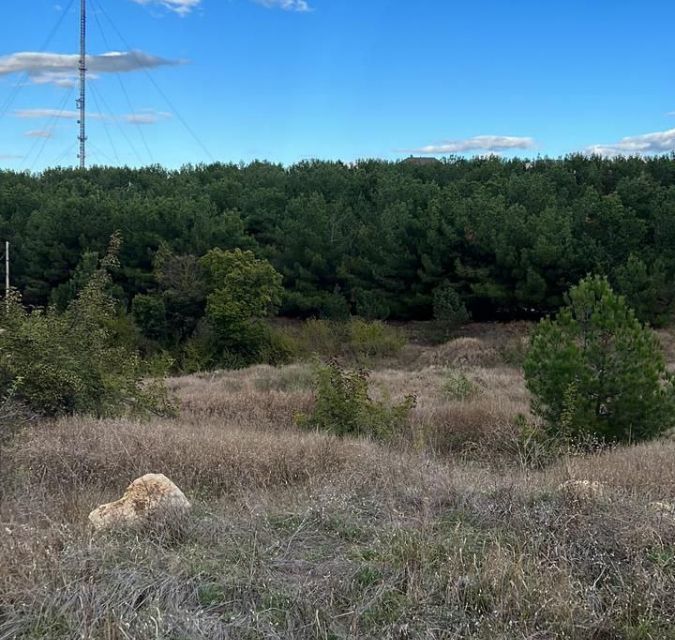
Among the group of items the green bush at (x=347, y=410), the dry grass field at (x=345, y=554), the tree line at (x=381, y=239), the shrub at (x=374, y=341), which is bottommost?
the shrub at (x=374, y=341)

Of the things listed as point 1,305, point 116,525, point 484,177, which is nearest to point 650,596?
point 116,525

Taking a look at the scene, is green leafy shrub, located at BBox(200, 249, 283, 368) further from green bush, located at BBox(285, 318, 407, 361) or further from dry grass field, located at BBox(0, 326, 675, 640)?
dry grass field, located at BBox(0, 326, 675, 640)

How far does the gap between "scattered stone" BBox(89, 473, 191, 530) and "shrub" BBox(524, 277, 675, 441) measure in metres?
6.20

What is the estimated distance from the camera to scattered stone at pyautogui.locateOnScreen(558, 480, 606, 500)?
4395 mm

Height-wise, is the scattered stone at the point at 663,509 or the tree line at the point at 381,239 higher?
the tree line at the point at 381,239

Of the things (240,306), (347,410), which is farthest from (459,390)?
(240,306)

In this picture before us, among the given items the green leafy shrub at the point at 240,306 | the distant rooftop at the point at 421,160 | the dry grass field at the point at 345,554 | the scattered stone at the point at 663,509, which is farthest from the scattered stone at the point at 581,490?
the distant rooftop at the point at 421,160

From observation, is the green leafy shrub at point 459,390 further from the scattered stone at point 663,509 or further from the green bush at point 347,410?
the scattered stone at point 663,509

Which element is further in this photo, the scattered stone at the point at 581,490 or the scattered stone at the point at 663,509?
the scattered stone at the point at 581,490

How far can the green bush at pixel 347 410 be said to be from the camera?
10070mm

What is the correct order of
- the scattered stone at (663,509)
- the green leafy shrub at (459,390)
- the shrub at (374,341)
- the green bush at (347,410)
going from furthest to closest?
1. the shrub at (374,341)
2. the green leafy shrub at (459,390)
3. the green bush at (347,410)
4. the scattered stone at (663,509)

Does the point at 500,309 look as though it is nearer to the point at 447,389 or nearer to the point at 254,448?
the point at 447,389

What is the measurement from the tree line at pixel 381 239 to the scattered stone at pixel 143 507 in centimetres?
2792

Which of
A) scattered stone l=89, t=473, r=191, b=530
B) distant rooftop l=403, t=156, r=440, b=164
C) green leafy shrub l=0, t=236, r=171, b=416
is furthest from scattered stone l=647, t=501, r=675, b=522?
distant rooftop l=403, t=156, r=440, b=164
